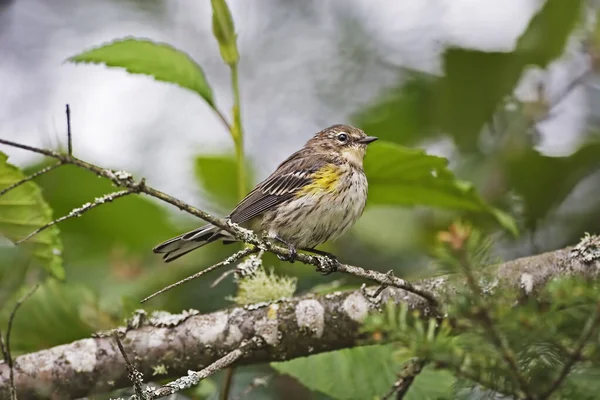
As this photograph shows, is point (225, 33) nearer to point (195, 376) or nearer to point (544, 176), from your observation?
point (195, 376)

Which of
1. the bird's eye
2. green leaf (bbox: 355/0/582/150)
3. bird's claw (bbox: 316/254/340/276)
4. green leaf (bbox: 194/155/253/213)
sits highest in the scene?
green leaf (bbox: 355/0/582/150)

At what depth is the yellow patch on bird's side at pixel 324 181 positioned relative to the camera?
4.48 m

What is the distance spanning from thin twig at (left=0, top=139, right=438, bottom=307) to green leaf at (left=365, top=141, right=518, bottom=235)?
77 centimetres

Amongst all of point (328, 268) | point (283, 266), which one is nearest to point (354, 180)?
point (283, 266)

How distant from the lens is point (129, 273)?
4.66 meters

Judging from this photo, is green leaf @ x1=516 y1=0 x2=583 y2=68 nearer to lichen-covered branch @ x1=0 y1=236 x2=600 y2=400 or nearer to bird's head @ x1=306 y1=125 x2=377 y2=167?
bird's head @ x1=306 y1=125 x2=377 y2=167

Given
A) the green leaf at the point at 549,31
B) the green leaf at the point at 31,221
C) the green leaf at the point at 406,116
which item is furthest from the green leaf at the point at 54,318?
the green leaf at the point at 549,31

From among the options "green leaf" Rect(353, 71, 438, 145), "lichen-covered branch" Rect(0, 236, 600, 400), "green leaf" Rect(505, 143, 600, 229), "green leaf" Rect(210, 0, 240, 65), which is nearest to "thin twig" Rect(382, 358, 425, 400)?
"lichen-covered branch" Rect(0, 236, 600, 400)

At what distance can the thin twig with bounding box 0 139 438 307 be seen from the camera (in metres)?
2.07

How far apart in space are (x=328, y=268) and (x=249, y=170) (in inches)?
92.0

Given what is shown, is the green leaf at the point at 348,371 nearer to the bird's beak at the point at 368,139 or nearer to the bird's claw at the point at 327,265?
the bird's claw at the point at 327,265

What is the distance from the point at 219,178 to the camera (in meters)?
5.00

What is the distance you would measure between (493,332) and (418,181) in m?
2.26

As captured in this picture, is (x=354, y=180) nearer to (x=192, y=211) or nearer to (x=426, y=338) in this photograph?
(x=192, y=211)
